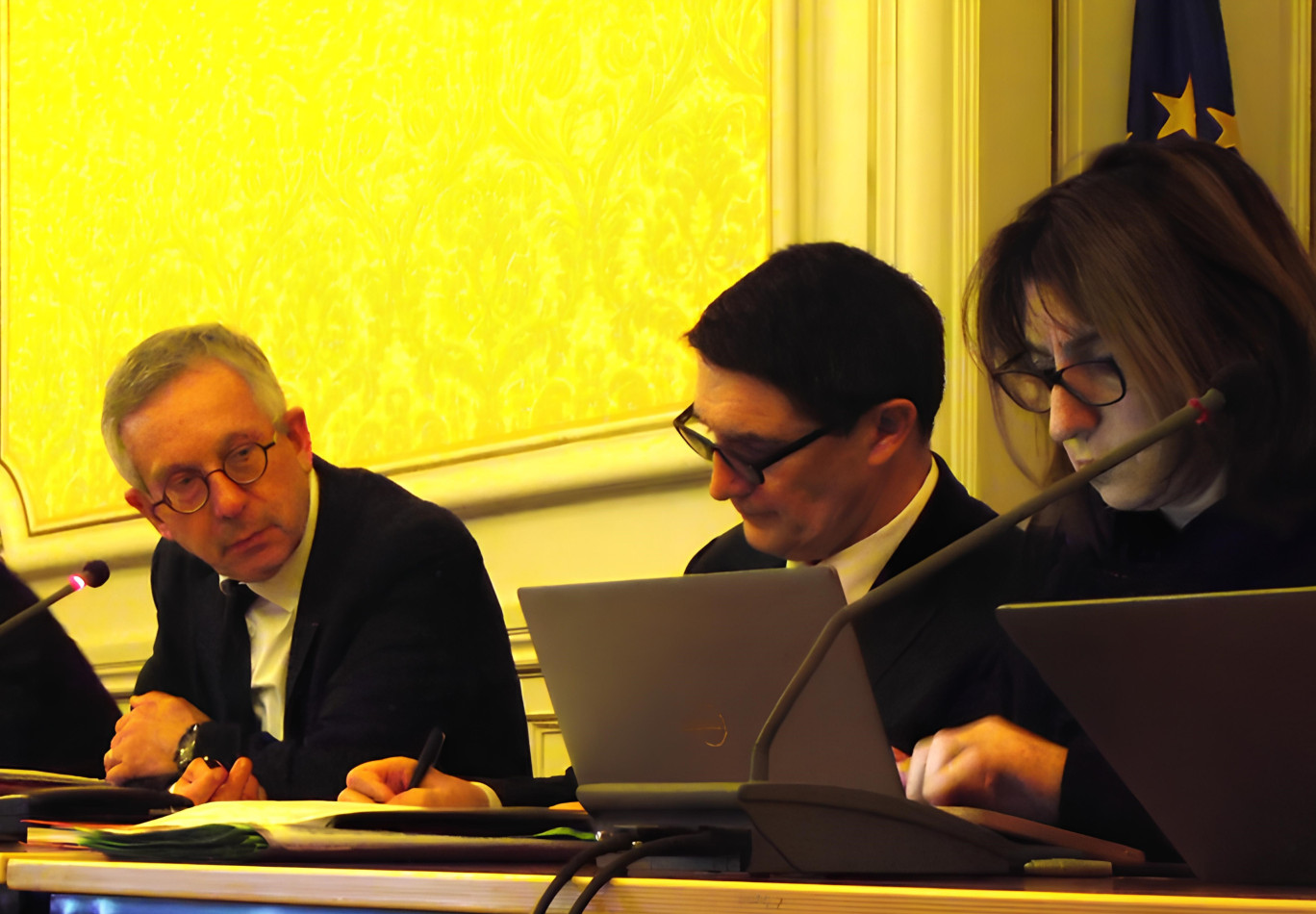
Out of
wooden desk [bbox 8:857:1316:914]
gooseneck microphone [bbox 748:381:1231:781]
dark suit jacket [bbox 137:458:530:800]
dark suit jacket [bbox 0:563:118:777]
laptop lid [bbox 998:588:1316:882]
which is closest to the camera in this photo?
wooden desk [bbox 8:857:1316:914]

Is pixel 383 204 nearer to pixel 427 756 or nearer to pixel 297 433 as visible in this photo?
pixel 297 433

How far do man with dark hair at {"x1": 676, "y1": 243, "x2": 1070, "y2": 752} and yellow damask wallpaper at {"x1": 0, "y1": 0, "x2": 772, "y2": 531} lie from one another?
0.97 metres

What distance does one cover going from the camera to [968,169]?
8.72 ft

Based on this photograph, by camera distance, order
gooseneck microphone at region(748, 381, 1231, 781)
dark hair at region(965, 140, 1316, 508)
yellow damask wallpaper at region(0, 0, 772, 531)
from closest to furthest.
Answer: gooseneck microphone at region(748, 381, 1231, 781), dark hair at region(965, 140, 1316, 508), yellow damask wallpaper at region(0, 0, 772, 531)

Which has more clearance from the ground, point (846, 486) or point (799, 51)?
point (799, 51)

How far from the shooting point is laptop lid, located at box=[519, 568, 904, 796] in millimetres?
1100

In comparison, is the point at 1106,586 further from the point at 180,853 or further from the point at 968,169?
the point at 968,169

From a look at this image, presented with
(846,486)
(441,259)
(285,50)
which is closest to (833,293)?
(846,486)

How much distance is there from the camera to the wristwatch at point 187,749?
2146mm

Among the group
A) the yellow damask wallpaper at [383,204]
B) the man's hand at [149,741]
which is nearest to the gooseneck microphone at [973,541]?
the man's hand at [149,741]

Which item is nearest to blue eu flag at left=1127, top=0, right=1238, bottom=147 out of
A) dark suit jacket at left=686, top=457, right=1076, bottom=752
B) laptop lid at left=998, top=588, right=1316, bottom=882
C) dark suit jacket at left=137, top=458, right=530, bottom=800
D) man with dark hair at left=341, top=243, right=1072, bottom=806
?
man with dark hair at left=341, top=243, right=1072, bottom=806

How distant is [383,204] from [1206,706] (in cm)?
292

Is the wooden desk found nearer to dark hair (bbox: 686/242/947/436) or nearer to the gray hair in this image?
dark hair (bbox: 686/242/947/436)

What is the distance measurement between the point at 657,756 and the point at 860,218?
1701 mm
